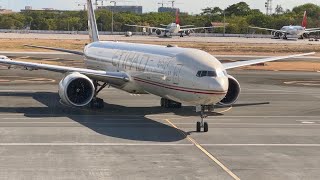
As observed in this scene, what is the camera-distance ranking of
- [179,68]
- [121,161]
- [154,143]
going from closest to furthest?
[121,161] < [154,143] < [179,68]

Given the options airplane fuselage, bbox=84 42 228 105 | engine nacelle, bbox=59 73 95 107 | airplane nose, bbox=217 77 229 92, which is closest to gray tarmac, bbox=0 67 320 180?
engine nacelle, bbox=59 73 95 107

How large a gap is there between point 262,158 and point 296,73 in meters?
53.0

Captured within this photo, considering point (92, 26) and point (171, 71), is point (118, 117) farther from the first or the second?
point (92, 26)

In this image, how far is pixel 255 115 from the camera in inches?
1396

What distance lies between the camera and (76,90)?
117 ft

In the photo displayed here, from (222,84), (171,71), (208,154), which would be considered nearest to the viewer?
(208,154)

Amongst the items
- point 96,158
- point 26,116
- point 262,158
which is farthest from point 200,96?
point 26,116

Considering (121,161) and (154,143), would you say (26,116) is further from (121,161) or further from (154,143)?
(121,161)

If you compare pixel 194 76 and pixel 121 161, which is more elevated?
pixel 194 76

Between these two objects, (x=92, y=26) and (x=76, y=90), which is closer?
(x=76, y=90)

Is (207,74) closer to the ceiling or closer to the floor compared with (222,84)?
closer to the ceiling

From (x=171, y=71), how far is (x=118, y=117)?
18.3ft

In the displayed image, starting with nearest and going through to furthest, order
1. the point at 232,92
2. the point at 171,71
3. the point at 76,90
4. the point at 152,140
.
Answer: the point at 152,140
the point at 171,71
the point at 232,92
the point at 76,90

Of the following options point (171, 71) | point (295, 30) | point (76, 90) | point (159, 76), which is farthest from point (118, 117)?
point (295, 30)
